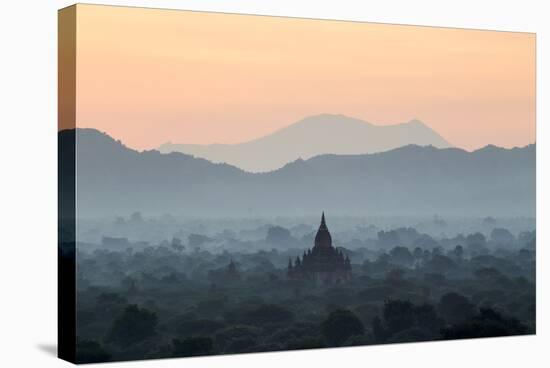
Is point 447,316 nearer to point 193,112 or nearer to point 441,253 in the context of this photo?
point 441,253

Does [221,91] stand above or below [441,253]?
above

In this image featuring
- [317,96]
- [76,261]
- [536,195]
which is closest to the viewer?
[76,261]

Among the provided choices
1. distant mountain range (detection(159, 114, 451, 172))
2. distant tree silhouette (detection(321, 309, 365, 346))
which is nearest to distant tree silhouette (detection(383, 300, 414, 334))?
distant tree silhouette (detection(321, 309, 365, 346))

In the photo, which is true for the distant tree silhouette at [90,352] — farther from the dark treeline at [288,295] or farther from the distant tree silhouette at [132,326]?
the distant tree silhouette at [132,326]

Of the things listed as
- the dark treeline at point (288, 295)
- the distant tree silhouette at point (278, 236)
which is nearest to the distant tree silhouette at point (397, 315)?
the dark treeline at point (288, 295)

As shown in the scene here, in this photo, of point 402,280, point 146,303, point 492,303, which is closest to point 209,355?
point 146,303

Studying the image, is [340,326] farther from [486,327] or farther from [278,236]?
[486,327]

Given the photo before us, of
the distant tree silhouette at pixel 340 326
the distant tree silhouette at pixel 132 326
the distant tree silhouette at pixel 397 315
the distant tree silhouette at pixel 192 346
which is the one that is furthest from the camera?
the distant tree silhouette at pixel 397 315
